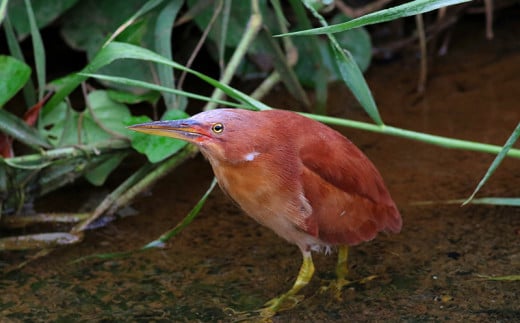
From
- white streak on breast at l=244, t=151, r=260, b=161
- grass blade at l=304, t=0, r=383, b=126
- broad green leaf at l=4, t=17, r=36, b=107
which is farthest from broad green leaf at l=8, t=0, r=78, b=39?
white streak on breast at l=244, t=151, r=260, b=161

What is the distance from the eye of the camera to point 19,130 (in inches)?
150

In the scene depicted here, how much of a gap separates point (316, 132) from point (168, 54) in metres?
1.02

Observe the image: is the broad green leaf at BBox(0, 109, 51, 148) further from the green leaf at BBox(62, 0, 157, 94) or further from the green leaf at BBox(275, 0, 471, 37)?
the green leaf at BBox(275, 0, 471, 37)

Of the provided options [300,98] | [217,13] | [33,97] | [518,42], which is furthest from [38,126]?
[518,42]

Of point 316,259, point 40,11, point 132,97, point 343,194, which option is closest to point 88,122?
point 132,97

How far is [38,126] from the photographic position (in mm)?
3963

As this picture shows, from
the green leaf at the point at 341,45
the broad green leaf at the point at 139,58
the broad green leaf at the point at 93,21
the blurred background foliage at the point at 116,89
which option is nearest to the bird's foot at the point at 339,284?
the blurred background foliage at the point at 116,89

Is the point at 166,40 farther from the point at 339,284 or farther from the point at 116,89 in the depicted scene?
the point at 339,284

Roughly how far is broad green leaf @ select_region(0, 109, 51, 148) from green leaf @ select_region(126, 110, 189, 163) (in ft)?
1.32

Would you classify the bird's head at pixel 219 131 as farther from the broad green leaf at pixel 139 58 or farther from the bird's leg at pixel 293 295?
the bird's leg at pixel 293 295

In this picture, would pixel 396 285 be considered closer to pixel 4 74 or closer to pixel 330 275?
pixel 330 275

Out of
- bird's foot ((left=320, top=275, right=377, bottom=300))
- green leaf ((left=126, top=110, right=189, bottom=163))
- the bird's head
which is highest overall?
the bird's head

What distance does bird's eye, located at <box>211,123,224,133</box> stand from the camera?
2.91m

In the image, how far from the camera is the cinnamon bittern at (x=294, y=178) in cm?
296
